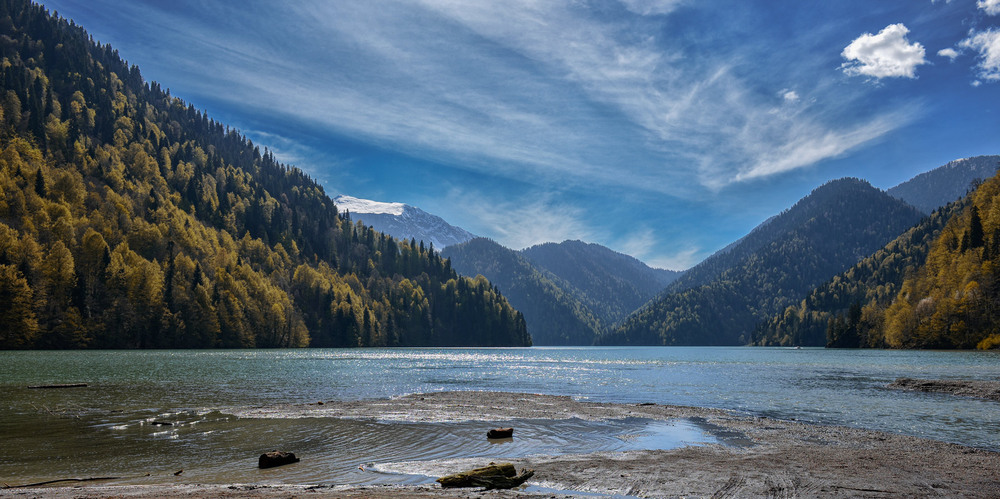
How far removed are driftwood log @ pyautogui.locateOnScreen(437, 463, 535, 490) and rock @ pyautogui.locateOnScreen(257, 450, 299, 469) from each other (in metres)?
6.97

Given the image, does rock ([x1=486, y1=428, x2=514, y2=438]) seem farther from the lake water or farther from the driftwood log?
the driftwood log

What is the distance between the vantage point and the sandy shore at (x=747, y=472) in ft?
51.7

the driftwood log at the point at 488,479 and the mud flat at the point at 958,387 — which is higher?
the driftwood log at the point at 488,479

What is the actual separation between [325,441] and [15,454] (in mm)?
11831

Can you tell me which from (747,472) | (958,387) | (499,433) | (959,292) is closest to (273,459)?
(499,433)

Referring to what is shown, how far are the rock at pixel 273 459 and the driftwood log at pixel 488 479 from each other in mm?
6972

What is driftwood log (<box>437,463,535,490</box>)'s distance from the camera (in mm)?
16812

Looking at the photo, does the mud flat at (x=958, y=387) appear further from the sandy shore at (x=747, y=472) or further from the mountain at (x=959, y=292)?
the mountain at (x=959, y=292)

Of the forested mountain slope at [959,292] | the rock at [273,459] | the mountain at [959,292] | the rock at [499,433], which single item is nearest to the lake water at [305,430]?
the rock at [273,459]

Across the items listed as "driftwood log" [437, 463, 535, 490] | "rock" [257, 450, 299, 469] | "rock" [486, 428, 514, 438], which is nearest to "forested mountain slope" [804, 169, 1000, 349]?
"rock" [486, 428, 514, 438]

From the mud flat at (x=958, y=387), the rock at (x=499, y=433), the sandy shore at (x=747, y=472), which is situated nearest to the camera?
the sandy shore at (x=747, y=472)

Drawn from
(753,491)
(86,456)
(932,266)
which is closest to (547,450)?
(753,491)

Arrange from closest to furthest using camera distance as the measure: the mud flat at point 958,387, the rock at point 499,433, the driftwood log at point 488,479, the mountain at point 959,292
Result: the driftwood log at point 488,479 < the rock at point 499,433 < the mud flat at point 958,387 < the mountain at point 959,292

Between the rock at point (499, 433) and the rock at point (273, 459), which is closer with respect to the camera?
the rock at point (273, 459)
